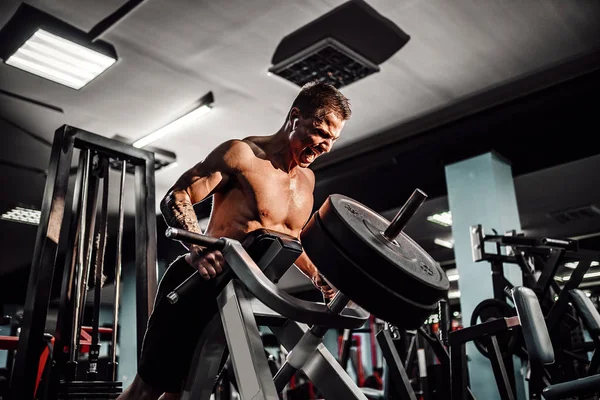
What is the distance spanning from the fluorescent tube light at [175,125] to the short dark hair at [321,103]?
3.08m

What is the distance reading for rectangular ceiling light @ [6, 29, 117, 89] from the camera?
3902mm

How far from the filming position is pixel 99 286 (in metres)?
2.75

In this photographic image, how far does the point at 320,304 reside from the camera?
1.50 meters

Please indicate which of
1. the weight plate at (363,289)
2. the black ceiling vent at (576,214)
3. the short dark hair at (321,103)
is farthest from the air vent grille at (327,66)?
the black ceiling vent at (576,214)

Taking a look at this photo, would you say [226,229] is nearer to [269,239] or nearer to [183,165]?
[269,239]

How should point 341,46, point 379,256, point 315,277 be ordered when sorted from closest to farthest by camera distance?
point 379,256 < point 315,277 < point 341,46

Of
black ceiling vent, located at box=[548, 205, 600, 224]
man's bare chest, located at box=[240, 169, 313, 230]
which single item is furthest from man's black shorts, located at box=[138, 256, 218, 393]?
black ceiling vent, located at box=[548, 205, 600, 224]

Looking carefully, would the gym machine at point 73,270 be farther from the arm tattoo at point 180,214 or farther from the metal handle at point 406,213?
the metal handle at point 406,213

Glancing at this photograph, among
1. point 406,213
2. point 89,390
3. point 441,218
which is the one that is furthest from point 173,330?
point 441,218

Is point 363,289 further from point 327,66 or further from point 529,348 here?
point 327,66

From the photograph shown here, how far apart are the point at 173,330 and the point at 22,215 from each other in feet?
22.1

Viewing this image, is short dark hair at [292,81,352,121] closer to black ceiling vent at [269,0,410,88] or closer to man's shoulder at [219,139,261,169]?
man's shoulder at [219,139,261,169]

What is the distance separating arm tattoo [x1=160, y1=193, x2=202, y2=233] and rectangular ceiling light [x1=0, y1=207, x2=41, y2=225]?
6260mm

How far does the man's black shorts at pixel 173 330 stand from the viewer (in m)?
1.67
